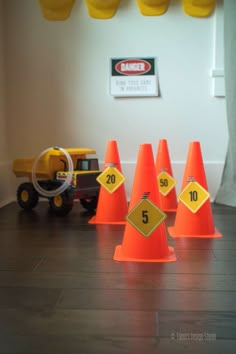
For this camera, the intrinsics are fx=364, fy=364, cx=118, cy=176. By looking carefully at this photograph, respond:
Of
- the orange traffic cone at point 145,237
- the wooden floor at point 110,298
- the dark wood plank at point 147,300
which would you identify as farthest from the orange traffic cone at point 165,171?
the dark wood plank at point 147,300

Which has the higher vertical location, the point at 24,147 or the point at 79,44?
the point at 79,44

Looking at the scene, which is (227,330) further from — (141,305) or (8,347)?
(8,347)

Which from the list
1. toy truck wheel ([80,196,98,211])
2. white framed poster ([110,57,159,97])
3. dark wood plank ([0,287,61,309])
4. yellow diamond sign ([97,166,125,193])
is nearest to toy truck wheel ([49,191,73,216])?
toy truck wheel ([80,196,98,211])

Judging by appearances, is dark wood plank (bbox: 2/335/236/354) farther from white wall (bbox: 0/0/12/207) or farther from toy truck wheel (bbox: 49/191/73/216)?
white wall (bbox: 0/0/12/207)

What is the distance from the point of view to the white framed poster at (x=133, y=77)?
2119mm

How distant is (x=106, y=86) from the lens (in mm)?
2156

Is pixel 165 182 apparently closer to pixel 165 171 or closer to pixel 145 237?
pixel 165 171

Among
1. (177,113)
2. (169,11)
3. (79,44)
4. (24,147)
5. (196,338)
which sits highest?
(169,11)

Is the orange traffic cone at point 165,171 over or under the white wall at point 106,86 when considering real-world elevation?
under

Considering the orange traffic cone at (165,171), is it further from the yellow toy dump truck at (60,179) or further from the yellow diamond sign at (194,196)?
the yellow diamond sign at (194,196)

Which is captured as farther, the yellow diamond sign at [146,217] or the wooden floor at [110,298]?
the yellow diamond sign at [146,217]

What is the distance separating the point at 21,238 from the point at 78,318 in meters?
0.68

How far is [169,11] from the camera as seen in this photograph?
209 centimetres

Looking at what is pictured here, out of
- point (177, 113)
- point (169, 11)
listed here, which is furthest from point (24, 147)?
point (169, 11)
